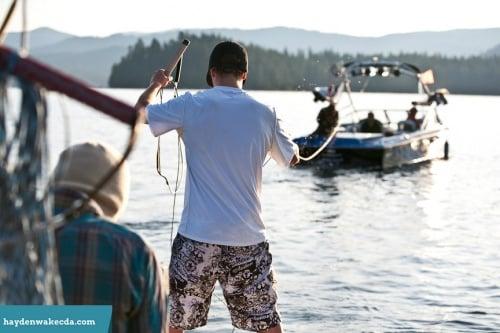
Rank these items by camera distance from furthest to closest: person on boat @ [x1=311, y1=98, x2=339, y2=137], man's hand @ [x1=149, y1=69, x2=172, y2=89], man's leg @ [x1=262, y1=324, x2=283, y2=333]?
person on boat @ [x1=311, y1=98, x2=339, y2=137] → man's leg @ [x1=262, y1=324, x2=283, y2=333] → man's hand @ [x1=149, y1=69, x2=172, y2=89]

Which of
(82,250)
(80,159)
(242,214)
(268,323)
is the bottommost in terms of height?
(268,323)

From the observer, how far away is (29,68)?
2.15 metres

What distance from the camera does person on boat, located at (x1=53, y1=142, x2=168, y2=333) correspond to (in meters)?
2.80

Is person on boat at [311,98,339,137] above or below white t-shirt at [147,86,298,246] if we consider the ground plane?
below

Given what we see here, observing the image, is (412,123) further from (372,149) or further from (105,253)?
(105,253)

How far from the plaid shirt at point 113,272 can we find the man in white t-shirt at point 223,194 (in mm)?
2017

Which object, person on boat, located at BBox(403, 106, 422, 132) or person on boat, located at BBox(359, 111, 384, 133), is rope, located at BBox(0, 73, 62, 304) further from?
person on boat, located at BBox(403, 106, 422, 132)

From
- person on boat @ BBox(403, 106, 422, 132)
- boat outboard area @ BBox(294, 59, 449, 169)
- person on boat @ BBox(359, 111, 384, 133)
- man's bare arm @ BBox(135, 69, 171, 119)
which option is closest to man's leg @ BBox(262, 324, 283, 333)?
man's bare arm @ BBox(135, 69, 171, 119)

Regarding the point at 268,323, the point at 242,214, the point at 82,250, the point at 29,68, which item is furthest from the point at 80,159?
the point at 268,323

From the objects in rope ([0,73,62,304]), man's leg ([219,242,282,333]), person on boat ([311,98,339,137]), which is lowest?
person on boat ([311,98,339,137])

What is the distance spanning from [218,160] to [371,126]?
23.7 m

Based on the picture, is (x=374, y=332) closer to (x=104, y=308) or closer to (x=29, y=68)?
(x=104, y=308)

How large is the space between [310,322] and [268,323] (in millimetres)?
4806

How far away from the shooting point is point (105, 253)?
284 centimetres
